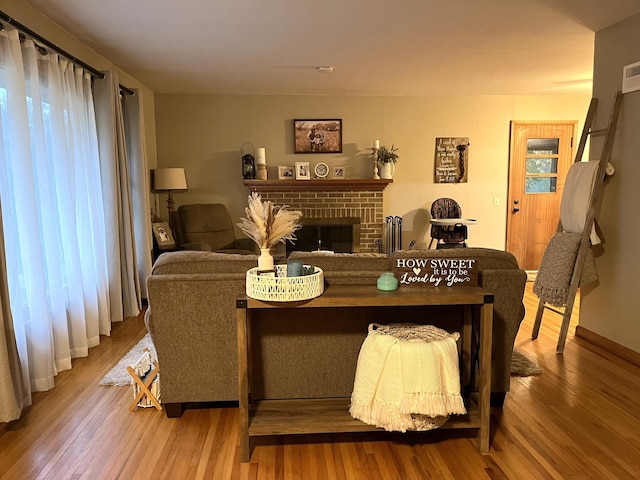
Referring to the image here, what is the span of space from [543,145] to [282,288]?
18.0 feet

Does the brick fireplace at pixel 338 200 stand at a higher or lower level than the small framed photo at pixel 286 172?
lower

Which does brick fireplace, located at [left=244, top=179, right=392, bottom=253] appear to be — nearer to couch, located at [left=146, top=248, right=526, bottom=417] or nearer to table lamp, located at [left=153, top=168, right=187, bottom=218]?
table lamp, located at [left=153, top=168, right=187, bottom=218]

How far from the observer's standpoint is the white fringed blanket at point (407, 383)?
181cm

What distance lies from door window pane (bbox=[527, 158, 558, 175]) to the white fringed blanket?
194 inches

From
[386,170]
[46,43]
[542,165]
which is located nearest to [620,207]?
[386,170]

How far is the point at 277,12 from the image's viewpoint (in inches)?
116

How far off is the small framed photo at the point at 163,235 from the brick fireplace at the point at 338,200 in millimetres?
1162

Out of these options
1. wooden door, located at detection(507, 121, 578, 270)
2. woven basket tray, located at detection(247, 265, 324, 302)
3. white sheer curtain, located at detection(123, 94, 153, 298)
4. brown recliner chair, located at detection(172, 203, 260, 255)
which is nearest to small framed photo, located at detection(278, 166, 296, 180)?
brown recliner chair, located at detection(172, 203, 260, 255)

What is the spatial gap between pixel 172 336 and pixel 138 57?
2915 mm

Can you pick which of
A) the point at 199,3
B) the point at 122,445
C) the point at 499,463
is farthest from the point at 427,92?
the point at 122,445

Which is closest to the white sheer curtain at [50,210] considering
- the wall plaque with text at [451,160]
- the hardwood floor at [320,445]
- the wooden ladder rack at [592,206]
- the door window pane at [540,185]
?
the hardwood floor at [320,445]

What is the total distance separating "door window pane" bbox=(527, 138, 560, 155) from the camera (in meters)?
6.05

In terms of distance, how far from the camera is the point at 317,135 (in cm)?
584

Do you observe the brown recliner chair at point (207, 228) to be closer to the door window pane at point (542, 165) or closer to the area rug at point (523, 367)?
the area rug at point (523, 367)
